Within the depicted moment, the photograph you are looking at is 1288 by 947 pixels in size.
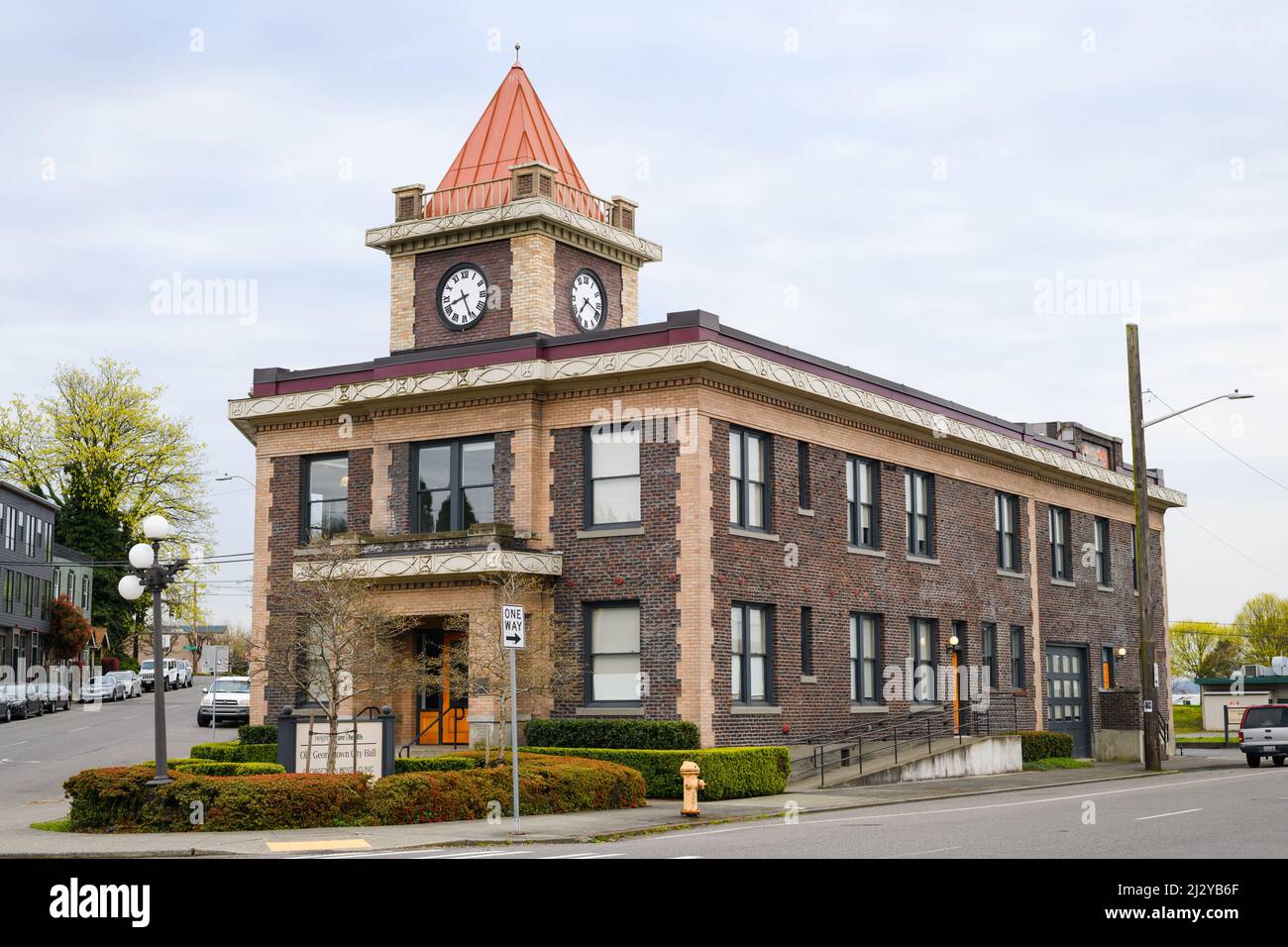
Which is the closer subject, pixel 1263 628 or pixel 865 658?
pixel 865 658

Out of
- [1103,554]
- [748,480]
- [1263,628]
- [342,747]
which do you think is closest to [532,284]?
[748,480]

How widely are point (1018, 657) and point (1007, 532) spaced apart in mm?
3587

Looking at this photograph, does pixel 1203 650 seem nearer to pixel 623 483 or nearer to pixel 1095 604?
pixel 1095 604

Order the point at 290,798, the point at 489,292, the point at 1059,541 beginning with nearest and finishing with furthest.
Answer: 1. the point at 290,798
2. the point at 489,292
3. the point at 1059,541

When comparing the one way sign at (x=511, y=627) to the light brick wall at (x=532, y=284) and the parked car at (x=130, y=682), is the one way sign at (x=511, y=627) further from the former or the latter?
the parked car at (x=130, y=682)

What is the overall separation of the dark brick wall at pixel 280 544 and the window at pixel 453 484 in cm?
377

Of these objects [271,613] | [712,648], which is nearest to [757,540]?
[712,648]

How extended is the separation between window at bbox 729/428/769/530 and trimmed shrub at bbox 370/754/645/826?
23.9ft

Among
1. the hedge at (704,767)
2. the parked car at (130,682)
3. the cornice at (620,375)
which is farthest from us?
the parked car at (130,682)

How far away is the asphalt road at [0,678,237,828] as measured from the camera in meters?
28.2

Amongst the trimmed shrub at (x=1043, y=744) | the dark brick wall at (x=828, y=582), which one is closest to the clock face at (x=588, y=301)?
the dark brick wall at (x=828, y=582)

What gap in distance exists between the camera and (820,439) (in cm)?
3356

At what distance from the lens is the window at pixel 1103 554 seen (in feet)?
156

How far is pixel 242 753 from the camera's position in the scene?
108 feet
